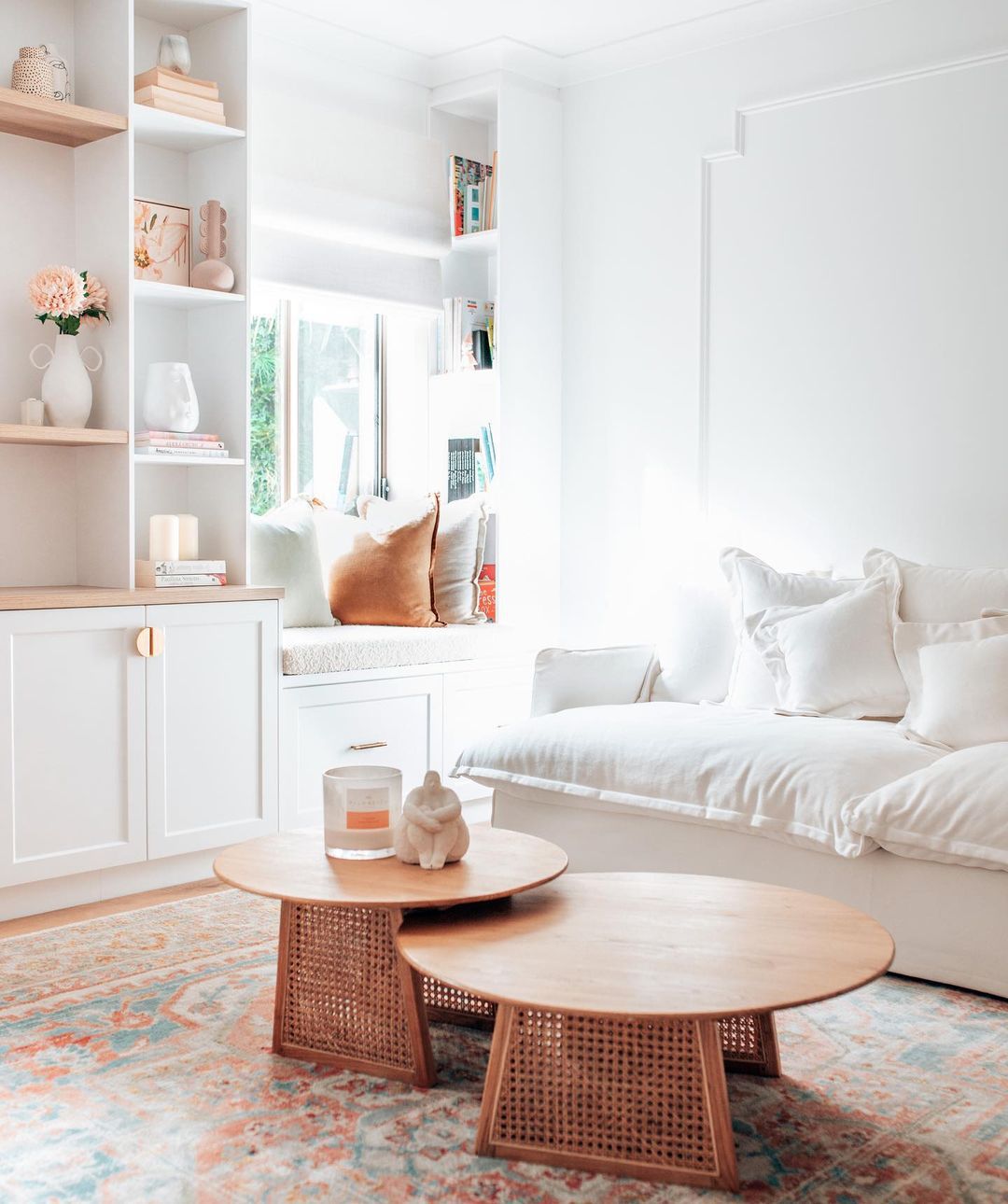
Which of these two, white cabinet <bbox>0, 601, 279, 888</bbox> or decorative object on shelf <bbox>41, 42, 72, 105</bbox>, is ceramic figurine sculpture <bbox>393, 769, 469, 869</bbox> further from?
decorative object on shelf <bbox>41, 42, 72, 105</bbox>

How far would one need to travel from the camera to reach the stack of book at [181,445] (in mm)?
Answer: 3508

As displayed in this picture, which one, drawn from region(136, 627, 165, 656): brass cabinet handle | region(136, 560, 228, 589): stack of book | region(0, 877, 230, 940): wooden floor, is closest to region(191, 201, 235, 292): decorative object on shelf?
region(136, 560, 228, 589): stack of book

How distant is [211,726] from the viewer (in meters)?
3.48

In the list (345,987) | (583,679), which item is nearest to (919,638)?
(583,679)

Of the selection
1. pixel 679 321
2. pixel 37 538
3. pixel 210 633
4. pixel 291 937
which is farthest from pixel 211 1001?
pixel 679 321

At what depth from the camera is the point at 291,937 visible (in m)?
2.28

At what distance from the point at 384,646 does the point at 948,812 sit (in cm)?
182

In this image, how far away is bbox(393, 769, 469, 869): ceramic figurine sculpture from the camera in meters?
2.24

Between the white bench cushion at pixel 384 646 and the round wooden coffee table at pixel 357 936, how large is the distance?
1.33 metres

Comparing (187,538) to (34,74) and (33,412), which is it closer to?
(33,412)

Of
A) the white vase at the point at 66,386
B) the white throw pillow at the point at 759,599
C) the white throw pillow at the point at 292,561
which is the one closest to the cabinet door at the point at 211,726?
the white throw pillow at the point at 292,561

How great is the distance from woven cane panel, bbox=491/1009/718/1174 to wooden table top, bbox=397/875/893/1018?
0.08 meters

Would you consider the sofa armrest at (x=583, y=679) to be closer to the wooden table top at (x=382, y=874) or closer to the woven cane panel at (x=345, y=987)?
the wooden table top at (x=382, y=874)

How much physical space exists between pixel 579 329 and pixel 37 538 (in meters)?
2.02
